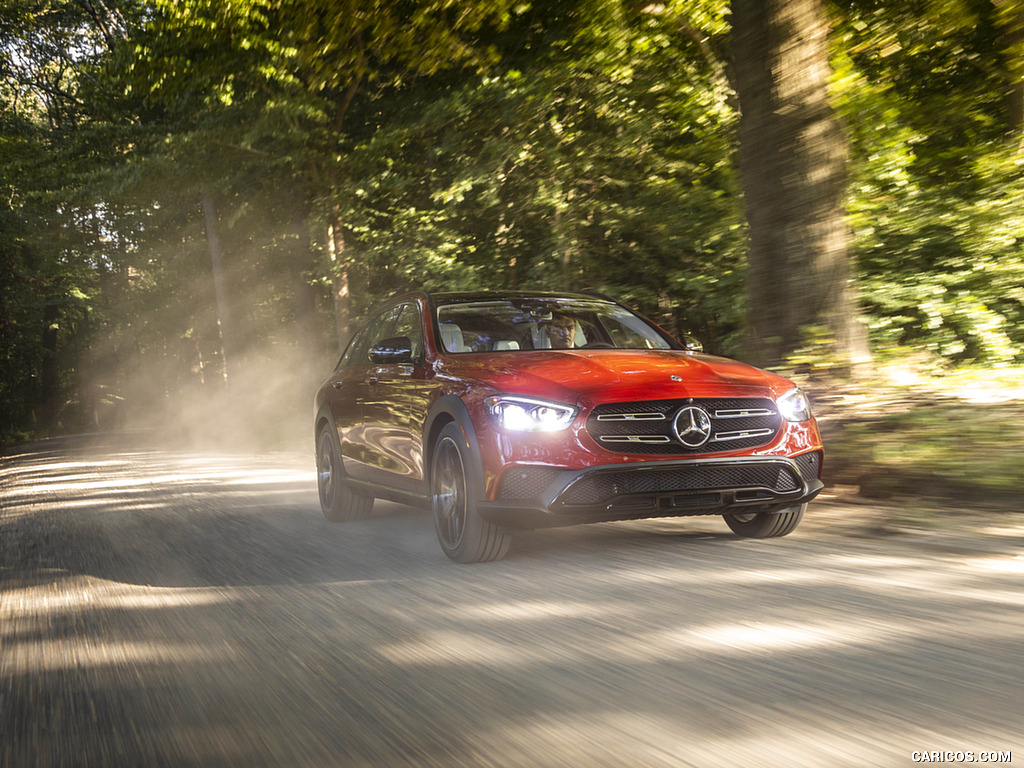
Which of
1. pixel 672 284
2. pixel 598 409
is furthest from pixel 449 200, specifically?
pixel 598 409

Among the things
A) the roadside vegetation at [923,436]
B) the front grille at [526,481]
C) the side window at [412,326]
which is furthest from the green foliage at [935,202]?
the front grille at [526,481]

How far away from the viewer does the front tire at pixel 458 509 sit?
19.9 feet

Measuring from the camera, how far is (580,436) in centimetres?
570

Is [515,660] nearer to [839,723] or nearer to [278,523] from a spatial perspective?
[839,723]

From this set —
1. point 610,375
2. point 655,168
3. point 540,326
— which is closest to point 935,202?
point 655,168

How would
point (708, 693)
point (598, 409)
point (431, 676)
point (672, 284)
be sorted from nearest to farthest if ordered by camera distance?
1. point (708, 693)
2. point (431, 676)
3. point (598, 409)
4. point (672, 284)

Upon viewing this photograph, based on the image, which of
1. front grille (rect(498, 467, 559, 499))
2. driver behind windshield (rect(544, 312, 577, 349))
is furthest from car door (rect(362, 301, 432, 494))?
front grille (rect(498, 467, 559, 499))

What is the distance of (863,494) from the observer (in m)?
8.04

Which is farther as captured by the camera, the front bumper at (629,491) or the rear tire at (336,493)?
the rear tire at (336,493)

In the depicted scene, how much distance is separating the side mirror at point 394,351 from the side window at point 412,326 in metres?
0.07

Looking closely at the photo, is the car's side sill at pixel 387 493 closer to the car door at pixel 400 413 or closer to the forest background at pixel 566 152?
the car door at pixel 400 413

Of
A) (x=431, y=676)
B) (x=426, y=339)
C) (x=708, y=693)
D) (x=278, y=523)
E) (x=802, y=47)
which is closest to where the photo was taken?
(x=708, y=693)

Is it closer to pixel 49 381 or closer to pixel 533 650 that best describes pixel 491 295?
pixel 533 650

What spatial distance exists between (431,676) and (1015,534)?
4003 mm
